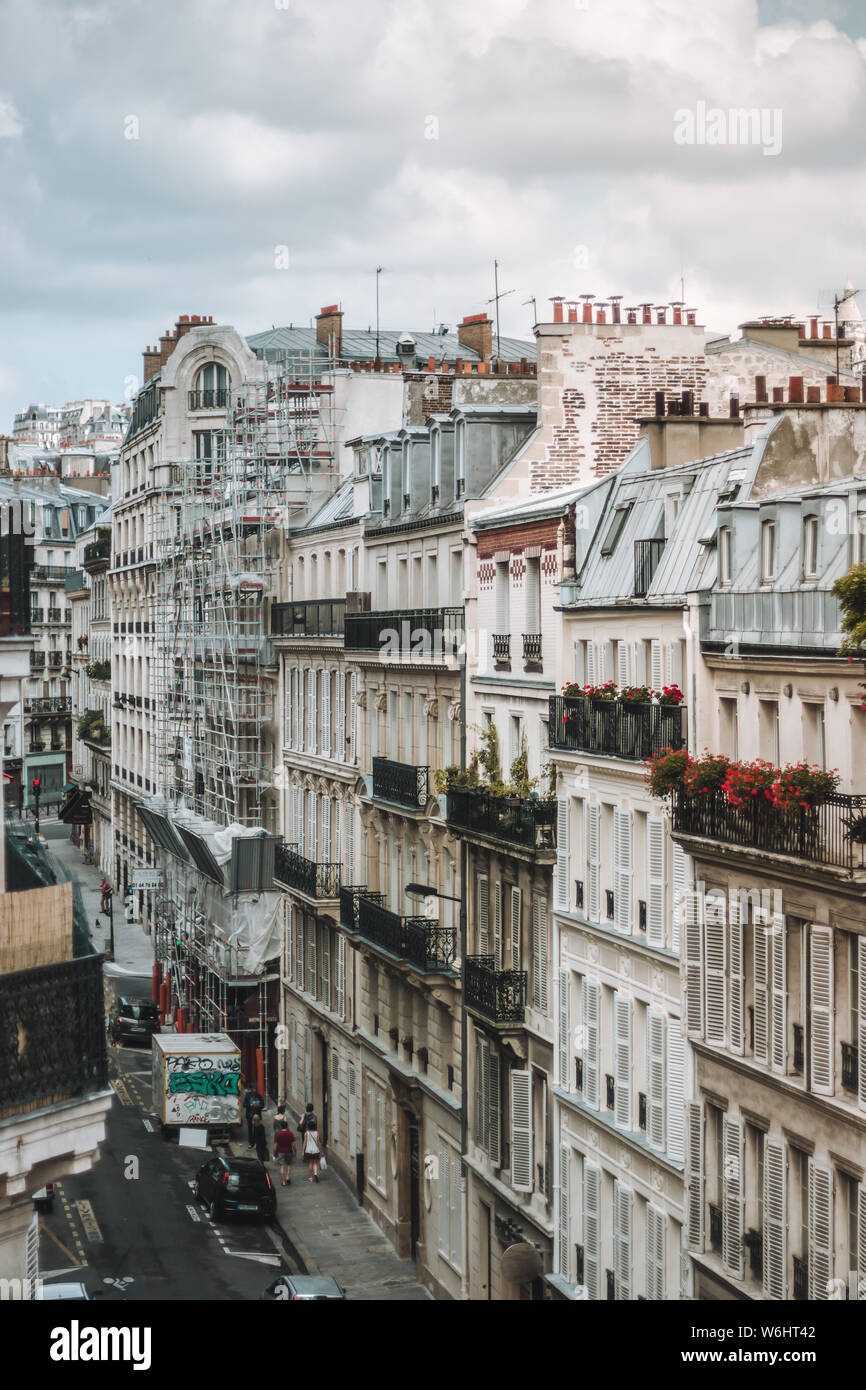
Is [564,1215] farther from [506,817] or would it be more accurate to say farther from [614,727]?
[614,727]

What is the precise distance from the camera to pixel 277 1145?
4928 cm

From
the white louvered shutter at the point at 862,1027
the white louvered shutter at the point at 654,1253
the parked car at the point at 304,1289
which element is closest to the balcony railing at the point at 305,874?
the parked car at the point at 304,1289

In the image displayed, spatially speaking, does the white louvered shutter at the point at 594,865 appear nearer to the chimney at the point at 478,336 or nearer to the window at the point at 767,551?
the window at the point at 767,551

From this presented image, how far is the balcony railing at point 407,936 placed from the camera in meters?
40.2

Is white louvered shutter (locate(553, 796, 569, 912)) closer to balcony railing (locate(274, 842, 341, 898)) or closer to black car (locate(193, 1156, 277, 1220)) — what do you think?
black car (locate(193, 1156, 277, 1220))

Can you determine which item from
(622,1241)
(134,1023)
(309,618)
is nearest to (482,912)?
(622,1241)

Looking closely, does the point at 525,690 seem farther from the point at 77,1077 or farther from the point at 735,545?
the point at 77,1077

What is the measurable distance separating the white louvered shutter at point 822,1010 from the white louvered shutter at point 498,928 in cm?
1416

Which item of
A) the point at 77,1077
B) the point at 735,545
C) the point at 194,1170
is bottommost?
the point at 194,1170

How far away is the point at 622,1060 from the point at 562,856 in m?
4.44

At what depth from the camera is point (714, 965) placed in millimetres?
26266

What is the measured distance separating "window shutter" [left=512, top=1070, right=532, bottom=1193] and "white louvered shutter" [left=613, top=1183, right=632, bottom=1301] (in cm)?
441
